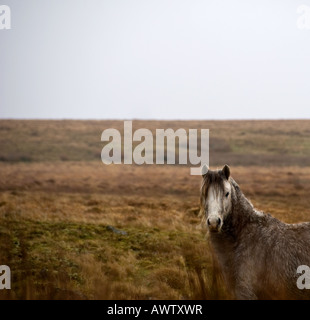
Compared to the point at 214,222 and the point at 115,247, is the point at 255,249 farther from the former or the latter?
the point at 115,247

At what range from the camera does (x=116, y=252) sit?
432 inches

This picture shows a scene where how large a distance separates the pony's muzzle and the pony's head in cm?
5

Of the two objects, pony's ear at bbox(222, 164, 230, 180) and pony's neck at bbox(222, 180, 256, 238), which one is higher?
pony's ear at bbox(222, 164, 230, 180)

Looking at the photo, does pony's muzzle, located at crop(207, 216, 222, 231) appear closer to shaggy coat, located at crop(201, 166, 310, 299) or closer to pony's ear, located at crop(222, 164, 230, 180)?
shaggy coat, located at crop(201, 166, 310, 299)

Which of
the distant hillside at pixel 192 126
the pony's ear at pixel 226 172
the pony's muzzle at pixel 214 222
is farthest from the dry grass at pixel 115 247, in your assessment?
the distant hillside at pixel 192 126

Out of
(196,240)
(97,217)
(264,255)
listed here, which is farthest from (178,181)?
(264,255)

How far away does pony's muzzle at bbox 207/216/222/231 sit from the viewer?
5.39 m

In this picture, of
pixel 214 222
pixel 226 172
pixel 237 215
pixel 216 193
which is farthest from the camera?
pixel 237 215

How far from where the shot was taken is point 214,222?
213 inches

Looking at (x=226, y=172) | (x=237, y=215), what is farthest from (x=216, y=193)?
(x=237, y=215)

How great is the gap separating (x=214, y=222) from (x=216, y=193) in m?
0.49

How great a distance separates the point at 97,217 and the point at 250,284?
39.6 feet

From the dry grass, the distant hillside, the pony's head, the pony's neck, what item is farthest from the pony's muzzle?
the distant hillside
